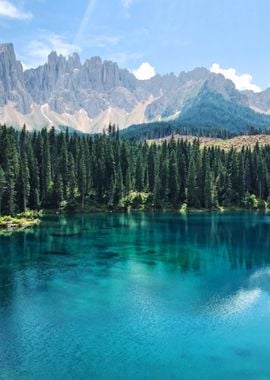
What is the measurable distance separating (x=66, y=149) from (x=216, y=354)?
13887 centimetres

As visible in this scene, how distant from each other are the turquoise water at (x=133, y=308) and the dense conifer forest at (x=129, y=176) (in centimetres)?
5598

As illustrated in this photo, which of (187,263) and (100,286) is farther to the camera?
(187,263)

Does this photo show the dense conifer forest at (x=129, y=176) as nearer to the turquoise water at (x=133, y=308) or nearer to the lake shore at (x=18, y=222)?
the lake shore at (x=18, y=222)

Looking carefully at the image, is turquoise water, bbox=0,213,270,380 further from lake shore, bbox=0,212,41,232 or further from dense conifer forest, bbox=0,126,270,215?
dense conifer forest, bbox=0,126,270,215

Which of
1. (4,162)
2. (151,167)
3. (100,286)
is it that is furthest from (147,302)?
(151,167)

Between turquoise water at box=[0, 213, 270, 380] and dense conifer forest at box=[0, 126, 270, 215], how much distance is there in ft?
184

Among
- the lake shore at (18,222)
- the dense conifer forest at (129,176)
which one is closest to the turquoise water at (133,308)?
the lake shore at (18,222)

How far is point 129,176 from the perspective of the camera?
7170 inches

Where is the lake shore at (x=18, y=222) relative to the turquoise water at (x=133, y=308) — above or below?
above

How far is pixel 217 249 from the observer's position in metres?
96.1

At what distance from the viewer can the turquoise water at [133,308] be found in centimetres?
3903

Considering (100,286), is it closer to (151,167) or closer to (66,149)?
(66,149)

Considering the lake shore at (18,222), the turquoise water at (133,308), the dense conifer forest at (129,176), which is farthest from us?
the dense conifer forest at (129,176)

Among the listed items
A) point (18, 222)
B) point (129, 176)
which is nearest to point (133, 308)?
point (18, 222)
